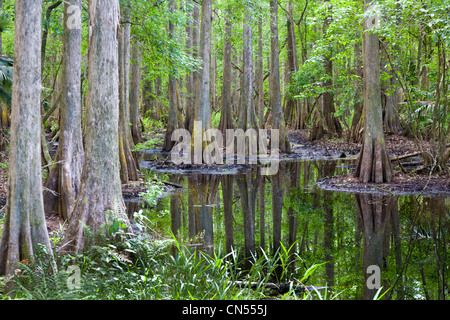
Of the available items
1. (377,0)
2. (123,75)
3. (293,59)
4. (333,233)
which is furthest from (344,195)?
(293,59)

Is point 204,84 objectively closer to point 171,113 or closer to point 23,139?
point 171,113

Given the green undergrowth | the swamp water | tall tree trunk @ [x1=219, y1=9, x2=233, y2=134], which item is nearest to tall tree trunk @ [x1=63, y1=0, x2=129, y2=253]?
the green undergrowth

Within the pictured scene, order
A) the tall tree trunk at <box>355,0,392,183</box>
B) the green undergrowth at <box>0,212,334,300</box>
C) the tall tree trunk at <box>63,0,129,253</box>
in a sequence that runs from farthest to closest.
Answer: the tall tree trunk at <box>355,0,392,183</box> → the tall tree trunk at <box>63,0,129,253</box> → the green undergrowth at <box>0,212,334,300</box>

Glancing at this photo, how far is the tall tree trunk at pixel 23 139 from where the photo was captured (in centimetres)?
441

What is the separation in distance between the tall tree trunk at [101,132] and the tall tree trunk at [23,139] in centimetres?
89

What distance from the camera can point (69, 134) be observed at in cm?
718

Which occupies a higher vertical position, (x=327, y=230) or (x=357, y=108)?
(x=357, y=108)

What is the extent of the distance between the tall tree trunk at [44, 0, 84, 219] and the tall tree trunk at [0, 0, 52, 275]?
261 centimetres

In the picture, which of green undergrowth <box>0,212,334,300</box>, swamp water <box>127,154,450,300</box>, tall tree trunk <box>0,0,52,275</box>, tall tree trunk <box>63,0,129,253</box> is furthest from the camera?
tall tree trunk <box>63,0,129,253</box>

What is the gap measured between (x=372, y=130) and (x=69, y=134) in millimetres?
6722

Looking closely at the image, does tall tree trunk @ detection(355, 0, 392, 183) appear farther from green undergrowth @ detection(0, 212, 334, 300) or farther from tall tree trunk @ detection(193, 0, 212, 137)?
green undergrowth @ detection(0, 212, 334, 300)

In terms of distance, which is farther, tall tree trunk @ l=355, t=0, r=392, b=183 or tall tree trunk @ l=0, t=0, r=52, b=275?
tall tree trunk @ l=355, t=0, r=392, b=183

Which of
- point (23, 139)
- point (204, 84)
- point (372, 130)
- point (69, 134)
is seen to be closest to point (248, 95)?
point (204, 84)

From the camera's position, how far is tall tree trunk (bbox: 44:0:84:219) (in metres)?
7.14
